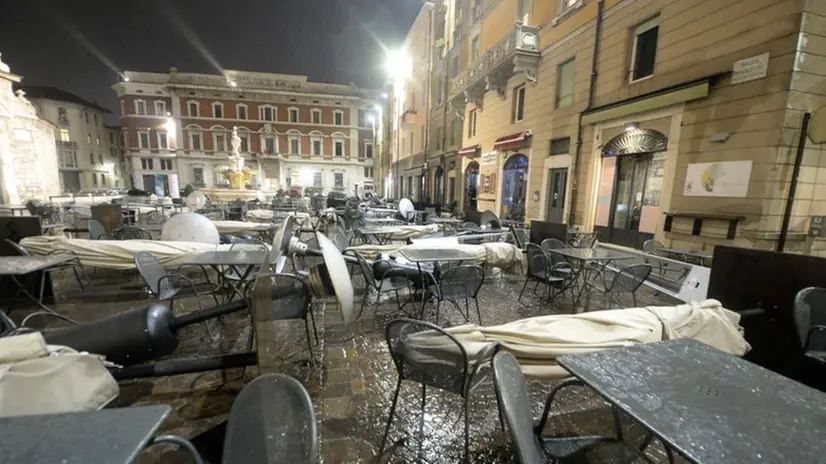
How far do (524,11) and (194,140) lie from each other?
37.4m

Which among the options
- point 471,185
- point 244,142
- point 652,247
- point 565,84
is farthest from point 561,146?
point 244,142

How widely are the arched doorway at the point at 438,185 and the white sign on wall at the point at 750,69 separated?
13054mm

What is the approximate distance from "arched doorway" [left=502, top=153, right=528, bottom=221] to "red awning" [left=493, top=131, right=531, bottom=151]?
0.41 metres

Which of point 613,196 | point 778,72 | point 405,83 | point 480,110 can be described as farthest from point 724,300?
point 405,83

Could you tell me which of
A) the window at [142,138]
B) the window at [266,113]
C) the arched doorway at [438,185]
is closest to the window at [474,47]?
the arched doorway at [438,185]

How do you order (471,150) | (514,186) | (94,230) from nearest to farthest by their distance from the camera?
(94,230) < (514,186) < (471,150)

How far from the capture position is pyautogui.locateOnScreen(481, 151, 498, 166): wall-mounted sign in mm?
12492

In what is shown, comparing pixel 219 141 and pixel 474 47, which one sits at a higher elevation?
pixel 474 47

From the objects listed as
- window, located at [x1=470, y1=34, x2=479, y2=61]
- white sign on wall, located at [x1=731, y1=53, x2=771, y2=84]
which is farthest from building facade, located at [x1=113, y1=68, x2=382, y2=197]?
white sign on wall, located at [x1=731, y1=53, x2=771, y2=84]

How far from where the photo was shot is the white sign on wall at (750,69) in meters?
4.98

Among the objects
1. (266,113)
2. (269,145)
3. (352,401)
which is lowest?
(352,401)

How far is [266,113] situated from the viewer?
37.3 m

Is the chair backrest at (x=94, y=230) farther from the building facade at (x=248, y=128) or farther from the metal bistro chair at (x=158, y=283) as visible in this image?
the building facade at (x=248, y=128)

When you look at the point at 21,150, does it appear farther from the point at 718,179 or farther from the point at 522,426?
the point at 718,179
